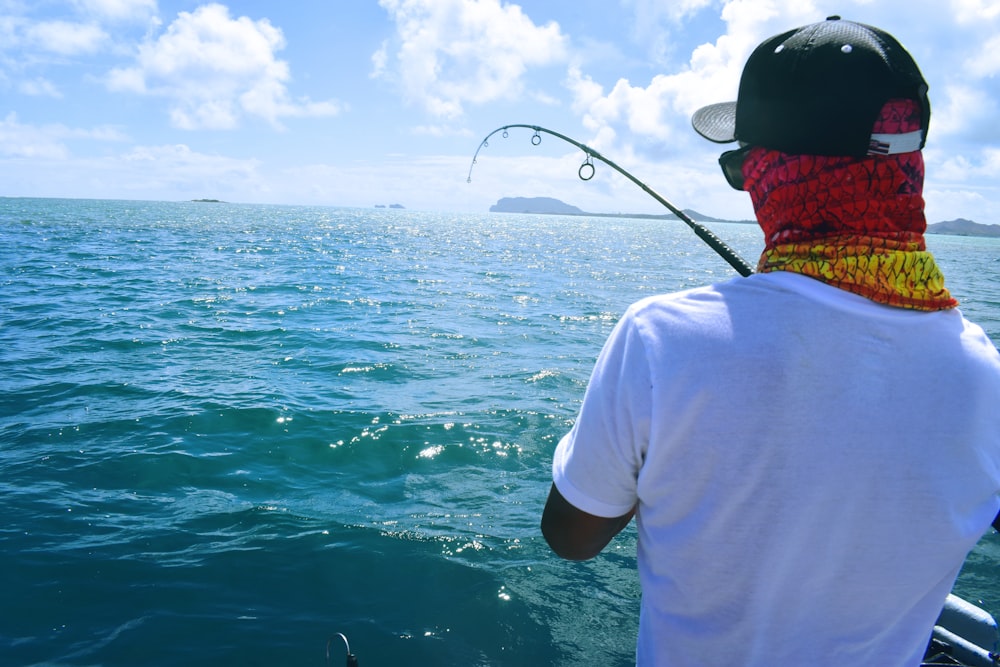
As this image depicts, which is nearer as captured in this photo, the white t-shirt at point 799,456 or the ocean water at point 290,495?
the white t-shirt at point 799,456

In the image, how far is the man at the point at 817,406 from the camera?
1182 mm

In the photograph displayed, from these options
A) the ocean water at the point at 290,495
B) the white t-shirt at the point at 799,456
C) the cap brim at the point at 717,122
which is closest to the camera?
the white t-shirt at the point at 799,456

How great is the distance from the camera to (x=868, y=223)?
1265 mm

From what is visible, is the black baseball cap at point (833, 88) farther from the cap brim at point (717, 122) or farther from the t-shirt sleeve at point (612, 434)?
the t-shirt sleeve at point (612, 434)

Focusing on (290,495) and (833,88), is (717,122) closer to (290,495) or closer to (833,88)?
(833,88)

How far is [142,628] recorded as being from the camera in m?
4.44

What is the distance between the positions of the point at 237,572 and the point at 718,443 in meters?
4.95

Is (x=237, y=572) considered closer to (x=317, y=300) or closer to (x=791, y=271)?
(x=791, y=271)

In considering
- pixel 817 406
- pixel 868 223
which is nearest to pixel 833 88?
pixel 868 223

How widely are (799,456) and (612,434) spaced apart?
347mm

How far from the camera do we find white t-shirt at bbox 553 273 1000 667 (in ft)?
3.87

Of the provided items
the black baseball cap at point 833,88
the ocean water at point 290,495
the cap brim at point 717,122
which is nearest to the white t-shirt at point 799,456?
the black baseball cap at point 833,88

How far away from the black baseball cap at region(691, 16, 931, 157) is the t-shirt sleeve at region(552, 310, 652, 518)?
494 millimetres

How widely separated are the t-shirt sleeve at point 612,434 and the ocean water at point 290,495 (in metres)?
2.18
